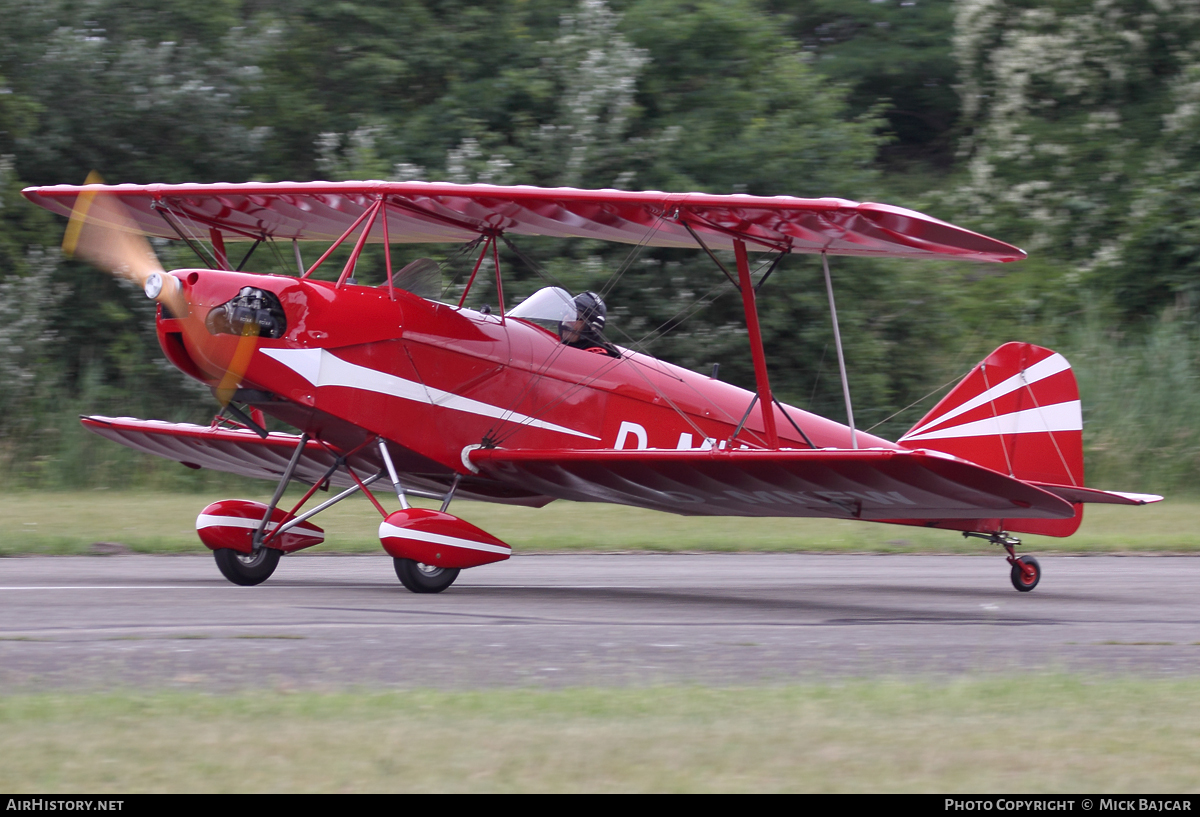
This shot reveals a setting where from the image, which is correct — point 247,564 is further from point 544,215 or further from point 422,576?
point 544,215

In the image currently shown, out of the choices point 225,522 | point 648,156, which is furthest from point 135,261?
point 648,156

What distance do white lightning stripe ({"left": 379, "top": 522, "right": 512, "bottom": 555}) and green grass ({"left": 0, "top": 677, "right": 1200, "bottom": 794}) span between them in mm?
3280

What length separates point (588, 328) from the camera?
9766mm

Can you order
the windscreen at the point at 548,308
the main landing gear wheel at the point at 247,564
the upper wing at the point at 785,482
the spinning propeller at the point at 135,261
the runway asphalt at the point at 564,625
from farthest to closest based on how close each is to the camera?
1. the windscreen at the point at 548,308
2. the main landing gear wheel at the point at 247,564
3. the spinning propeller at the point at 135,261
4. the upper wing at the point at 785,482
5. the runway asphalt at the point at 564,625

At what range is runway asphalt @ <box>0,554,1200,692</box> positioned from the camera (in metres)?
5.26

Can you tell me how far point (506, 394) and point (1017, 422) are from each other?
4.03 meters

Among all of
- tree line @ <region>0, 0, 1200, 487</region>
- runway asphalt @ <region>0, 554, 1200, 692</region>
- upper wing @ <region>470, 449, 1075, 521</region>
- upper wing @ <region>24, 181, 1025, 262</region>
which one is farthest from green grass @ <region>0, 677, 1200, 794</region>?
tree line @ <region>0, 0, 1200, 487</region>

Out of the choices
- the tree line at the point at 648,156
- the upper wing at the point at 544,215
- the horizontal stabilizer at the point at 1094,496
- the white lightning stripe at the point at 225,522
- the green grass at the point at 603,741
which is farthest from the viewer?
the tree line at the point at 648,156

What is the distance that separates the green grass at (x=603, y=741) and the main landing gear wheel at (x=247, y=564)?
4.05m

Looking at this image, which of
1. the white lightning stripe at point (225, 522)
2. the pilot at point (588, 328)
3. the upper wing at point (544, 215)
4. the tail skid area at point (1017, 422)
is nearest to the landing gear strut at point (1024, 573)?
the tail skid area at point (1017, 422)

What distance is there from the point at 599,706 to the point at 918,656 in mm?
2150

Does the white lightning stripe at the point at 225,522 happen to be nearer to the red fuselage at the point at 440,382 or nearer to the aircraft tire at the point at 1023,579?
the red fuselage at the point at 440,382

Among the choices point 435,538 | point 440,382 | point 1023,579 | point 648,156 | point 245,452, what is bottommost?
point 648,156

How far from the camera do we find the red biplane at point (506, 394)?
802 cm
